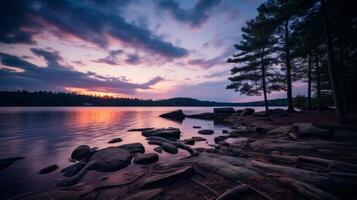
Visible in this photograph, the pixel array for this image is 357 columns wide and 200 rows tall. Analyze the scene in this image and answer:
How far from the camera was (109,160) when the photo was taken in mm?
8258

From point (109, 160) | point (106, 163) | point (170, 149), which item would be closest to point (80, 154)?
point (109, 160)

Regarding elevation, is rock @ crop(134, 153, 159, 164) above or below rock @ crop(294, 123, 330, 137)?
below

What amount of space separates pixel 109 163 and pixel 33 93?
672ft

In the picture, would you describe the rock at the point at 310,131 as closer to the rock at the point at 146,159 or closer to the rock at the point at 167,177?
the rock at the point at 167,177

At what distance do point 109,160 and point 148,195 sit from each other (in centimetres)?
441

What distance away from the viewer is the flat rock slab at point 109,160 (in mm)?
7809

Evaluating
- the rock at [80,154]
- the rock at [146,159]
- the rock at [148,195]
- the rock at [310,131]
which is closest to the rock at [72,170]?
the rock at [80,154]

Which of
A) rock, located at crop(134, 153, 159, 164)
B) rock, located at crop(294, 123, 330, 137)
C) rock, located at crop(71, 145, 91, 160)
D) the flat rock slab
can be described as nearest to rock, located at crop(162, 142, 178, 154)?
rock, located at crop(134, 153, 159, 164)

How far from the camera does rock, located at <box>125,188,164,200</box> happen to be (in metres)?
4.62

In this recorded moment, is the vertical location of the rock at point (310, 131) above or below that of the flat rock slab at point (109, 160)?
above

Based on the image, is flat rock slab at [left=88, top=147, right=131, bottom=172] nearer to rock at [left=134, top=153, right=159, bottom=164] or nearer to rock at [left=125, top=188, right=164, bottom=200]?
rock at [left=134, top=153, right=159, bottom=164]

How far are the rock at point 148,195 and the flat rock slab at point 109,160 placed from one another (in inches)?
137

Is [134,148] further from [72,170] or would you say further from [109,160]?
[72,170]

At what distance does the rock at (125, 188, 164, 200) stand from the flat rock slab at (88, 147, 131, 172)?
3468mm
